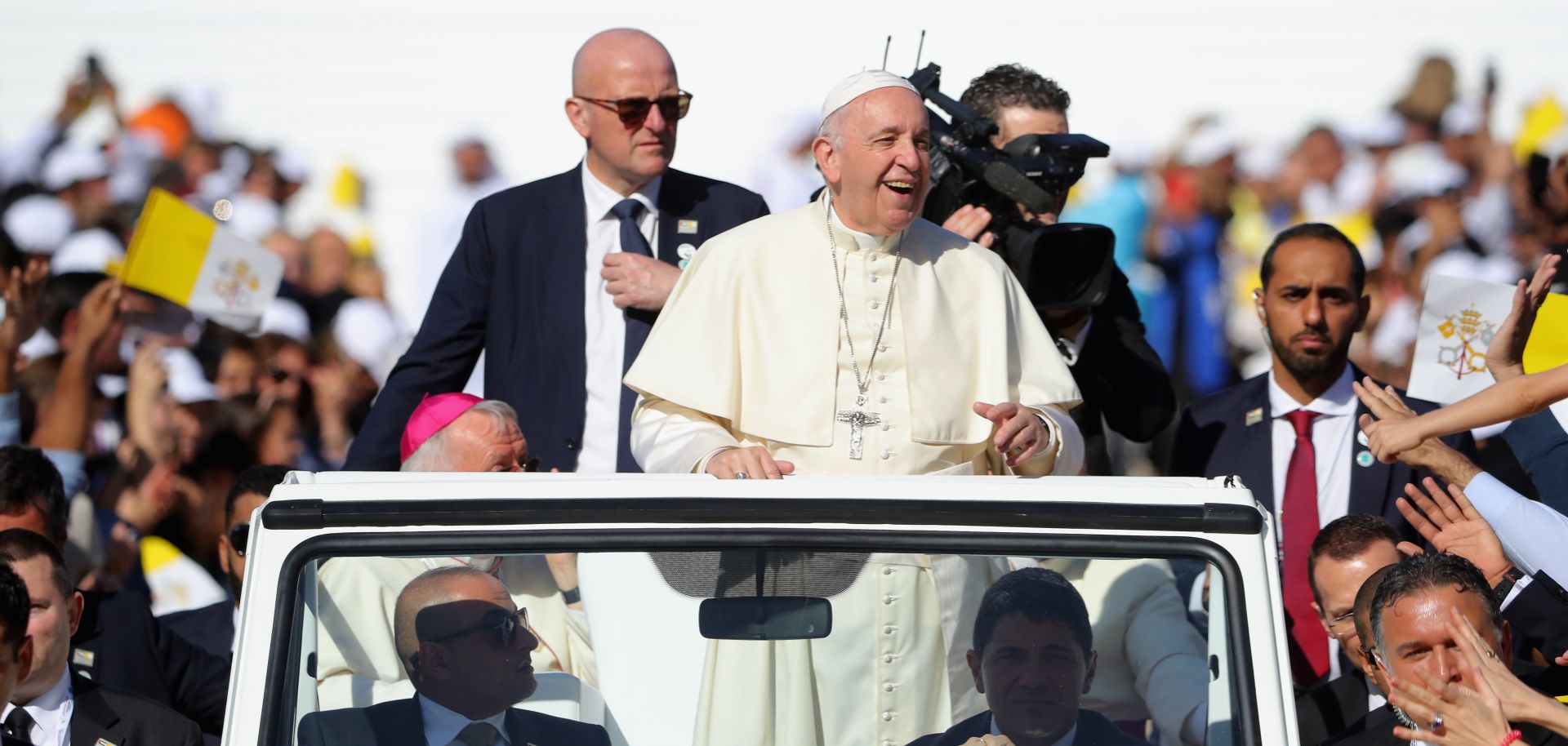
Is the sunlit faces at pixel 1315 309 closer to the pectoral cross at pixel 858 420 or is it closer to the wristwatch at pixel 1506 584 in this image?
the wristwatch at pixel 1506 584

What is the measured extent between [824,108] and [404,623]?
5.35 ft

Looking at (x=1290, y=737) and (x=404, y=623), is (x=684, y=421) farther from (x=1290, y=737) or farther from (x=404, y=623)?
(x=1290, y=737)

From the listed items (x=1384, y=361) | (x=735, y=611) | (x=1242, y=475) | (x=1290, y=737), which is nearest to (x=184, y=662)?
(x=735, y=611)

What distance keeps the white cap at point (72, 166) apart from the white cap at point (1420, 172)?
23.3 feet

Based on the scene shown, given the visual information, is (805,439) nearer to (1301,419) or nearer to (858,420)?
(858,420)

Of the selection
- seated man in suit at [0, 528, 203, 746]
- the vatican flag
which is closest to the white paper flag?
seated man in suit at [0, 528, 203, 746]

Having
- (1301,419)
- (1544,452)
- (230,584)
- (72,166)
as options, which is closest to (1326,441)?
(1301,419)

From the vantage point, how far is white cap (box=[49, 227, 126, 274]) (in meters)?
9.02

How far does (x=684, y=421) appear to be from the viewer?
12.9ft

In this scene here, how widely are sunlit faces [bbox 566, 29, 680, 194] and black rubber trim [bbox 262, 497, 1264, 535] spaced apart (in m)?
2.20

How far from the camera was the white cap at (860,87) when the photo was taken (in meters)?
3.97

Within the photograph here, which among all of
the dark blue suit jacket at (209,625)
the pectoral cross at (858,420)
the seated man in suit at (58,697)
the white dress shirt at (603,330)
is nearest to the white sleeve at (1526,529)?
the pectoral cross at (858,420)

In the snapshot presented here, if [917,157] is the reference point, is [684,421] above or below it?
below

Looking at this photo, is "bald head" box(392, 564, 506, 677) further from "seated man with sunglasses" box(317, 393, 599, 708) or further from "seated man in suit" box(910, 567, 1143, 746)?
"seated man in suit" box(910, 567, 1143, 746)
